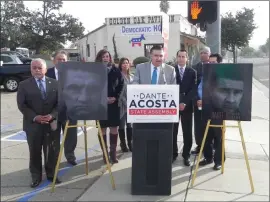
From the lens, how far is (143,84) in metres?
4.64

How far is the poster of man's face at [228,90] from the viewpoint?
15.0 ft

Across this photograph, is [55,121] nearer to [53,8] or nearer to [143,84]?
[143,84]

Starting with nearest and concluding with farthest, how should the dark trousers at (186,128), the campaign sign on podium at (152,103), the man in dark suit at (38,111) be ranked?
1. the campaign sign on podium at (152,103)
2. the man in dark suit at (38,111)
3. the dark trousers at (186,128)

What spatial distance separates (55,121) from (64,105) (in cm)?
34

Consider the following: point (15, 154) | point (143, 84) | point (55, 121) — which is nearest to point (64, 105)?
point (55, 121)

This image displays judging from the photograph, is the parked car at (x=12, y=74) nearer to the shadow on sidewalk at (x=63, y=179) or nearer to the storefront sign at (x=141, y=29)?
the shadow on sidewalk at (x=63, y=179)

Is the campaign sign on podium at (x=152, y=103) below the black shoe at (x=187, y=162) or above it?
above

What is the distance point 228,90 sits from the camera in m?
4.65

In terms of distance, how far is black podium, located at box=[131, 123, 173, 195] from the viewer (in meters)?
4.48

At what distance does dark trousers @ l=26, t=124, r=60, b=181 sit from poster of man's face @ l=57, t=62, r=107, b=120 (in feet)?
1.70

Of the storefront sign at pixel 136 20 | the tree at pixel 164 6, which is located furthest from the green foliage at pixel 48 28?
the storefront sign at pixel 136 20

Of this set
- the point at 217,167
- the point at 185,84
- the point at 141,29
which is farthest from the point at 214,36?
the point at 141,29

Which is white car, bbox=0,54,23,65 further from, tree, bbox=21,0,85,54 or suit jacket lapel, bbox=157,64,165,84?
tree, bbox=21,0,85,54

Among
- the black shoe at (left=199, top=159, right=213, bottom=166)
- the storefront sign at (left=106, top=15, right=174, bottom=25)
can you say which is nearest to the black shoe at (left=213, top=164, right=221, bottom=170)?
the black shoe at (left=199, top=159, right=213, bottom=166)
